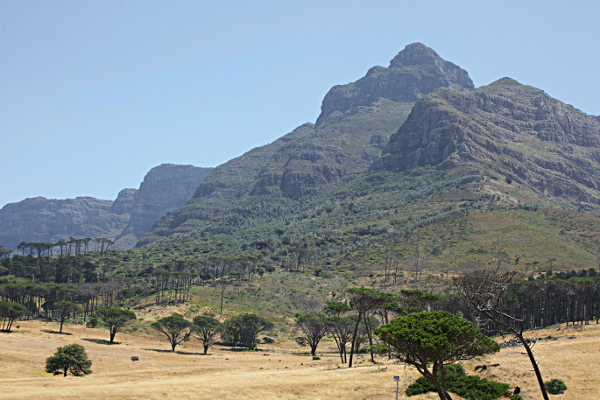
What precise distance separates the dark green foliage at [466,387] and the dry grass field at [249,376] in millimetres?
1174

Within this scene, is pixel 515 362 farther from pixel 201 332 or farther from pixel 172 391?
pixel 201 332

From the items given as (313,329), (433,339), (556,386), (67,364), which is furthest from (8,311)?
(556,386)

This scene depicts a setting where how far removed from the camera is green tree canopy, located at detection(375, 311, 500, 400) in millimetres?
30656

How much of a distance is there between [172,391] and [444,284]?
91.7m

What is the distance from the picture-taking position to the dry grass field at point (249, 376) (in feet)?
125

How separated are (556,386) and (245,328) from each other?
214 ft

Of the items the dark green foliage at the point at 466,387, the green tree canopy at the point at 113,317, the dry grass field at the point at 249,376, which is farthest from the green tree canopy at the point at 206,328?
the dark green foliage at the point at 466,387

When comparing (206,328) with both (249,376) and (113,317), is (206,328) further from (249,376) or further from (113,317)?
(249,376)

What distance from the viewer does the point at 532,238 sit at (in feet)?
471

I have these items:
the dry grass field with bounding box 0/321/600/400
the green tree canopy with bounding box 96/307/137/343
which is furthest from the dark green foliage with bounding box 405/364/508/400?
the green tree canopy with bounding box 96/307/137/343

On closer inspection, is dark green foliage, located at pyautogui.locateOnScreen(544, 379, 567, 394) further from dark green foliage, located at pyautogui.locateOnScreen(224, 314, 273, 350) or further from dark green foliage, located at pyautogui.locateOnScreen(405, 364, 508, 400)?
dark green foliage, located at pyautogui.locateOnScreen(224, 314, 273, 350)

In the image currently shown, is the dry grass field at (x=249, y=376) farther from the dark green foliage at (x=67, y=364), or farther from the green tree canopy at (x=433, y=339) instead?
the green tree canopy at (x=433, y=339)

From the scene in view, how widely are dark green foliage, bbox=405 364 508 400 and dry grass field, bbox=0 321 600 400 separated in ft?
3.85

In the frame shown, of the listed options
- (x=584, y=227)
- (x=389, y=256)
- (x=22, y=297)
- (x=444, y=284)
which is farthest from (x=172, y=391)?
(x=584, y=227)
